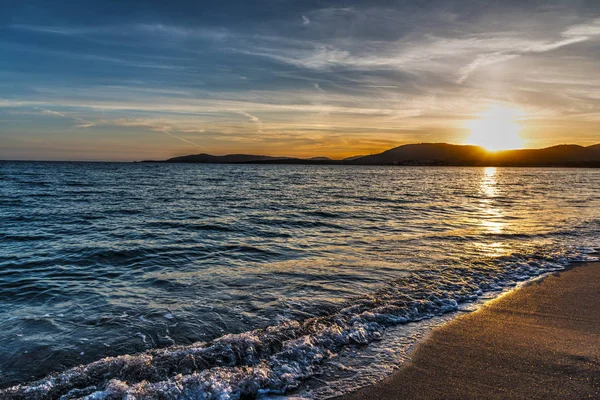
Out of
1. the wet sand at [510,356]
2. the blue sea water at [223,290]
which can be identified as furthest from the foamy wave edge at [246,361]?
the wet sand at [510,356]

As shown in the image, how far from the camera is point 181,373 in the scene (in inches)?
194

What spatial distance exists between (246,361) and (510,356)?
3.79 metres

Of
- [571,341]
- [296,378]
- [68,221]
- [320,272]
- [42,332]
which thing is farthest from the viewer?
[68,221]

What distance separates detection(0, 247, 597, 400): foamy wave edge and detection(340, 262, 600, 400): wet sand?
2.82ft

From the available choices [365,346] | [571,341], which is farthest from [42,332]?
[571,341]

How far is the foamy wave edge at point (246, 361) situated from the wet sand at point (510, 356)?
86 cm

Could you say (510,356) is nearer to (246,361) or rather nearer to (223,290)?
(246,361)

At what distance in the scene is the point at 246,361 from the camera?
5.30 meters

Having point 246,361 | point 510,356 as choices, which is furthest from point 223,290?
point 510,356

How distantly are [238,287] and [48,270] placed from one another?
5448 millimetres

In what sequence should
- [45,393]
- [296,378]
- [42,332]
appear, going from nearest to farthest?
[45,393]
[296,378]
[42,332]

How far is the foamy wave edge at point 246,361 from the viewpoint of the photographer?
14.8 ft

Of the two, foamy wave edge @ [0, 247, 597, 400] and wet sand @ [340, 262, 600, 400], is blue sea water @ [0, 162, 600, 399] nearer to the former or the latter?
foamy wave edge @ [0, 247, 597, 400]

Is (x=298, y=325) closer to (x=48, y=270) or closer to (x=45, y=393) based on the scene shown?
(x=45, y=393)
